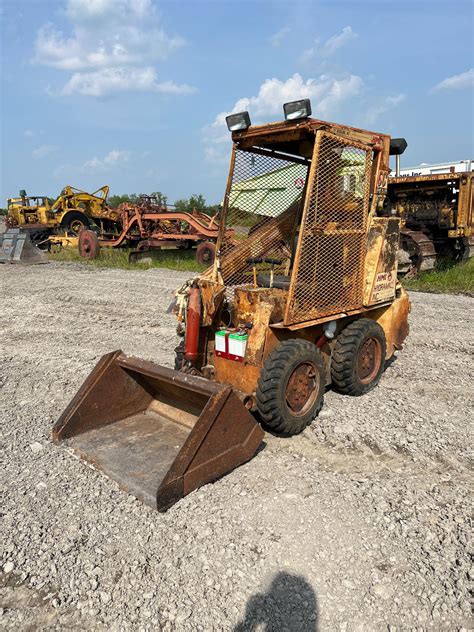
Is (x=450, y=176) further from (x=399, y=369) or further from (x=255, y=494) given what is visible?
(x=255, y=494)

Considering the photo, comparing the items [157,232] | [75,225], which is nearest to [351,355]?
[157,232]

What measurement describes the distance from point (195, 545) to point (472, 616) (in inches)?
51.4

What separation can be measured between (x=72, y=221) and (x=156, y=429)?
16.8 m

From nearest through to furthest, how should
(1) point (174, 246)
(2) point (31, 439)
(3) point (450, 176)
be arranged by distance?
(2) point (31, 439) → (3) point (450, 176) → (1) point (174, 246)

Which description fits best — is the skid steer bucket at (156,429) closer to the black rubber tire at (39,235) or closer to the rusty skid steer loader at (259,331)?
the rusty skid steer loader at (259,331)

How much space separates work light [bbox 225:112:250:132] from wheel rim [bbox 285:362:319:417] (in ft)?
6.39

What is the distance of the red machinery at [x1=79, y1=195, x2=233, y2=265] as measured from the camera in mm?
13375

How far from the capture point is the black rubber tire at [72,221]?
18734 millimetres

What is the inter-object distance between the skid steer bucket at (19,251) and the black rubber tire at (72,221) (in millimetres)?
2839

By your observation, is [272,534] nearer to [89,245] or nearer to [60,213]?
[89,245]

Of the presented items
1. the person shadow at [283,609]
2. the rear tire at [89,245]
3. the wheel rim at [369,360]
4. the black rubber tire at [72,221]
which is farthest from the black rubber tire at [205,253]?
the person shadow at [283,609]

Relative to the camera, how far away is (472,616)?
216cm

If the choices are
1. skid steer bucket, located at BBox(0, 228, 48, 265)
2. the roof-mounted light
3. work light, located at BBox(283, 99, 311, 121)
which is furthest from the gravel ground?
skid steer bucket, located at BBox(0, 228, 48, 265)

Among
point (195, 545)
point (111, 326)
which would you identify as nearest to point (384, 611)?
point (195, 545)
